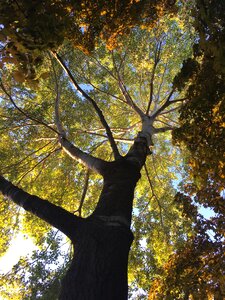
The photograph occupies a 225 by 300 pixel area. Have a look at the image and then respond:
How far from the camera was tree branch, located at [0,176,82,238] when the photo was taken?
3.32 meters

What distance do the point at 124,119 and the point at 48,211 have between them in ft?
33.5

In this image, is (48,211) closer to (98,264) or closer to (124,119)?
(98,264)

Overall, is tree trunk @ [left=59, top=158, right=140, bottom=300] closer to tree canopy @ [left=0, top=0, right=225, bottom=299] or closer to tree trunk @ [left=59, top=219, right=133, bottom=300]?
tree trunk @ [left=59, top=219, right=133, bottom=300]

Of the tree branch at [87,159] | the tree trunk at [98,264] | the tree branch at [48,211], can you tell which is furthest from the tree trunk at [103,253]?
the tree branch at [87,159]

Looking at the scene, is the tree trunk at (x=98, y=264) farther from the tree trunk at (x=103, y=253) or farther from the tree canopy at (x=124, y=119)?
the tree canopy at (x=124, y=119)

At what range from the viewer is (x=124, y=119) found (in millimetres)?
13344

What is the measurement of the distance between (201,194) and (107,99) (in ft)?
27.3

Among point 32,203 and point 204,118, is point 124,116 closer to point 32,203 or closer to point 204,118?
point 204,118

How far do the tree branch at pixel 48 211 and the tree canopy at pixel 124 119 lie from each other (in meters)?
1.33

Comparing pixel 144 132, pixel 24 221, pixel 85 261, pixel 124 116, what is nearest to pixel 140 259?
pixel 24 221

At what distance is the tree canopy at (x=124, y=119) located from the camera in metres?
3.07

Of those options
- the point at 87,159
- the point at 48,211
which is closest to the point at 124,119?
the point at 87,159

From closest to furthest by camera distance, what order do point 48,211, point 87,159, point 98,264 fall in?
point 98,264 < point 48,211 < point 87,159

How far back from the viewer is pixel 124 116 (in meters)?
13.4
